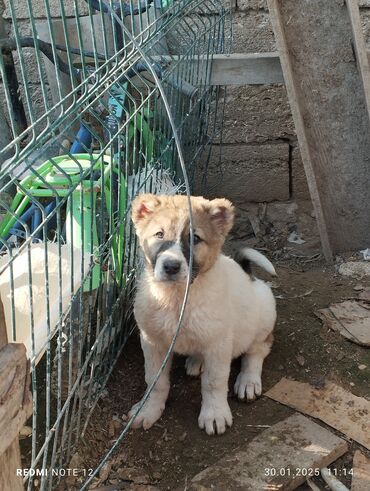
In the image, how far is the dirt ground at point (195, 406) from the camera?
2.93 metres

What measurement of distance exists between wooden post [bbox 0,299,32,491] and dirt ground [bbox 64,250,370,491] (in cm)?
119

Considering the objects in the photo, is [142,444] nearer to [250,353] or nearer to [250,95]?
[250,353]

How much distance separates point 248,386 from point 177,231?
993 mm

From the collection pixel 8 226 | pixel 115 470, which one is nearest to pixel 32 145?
pixel 8 226

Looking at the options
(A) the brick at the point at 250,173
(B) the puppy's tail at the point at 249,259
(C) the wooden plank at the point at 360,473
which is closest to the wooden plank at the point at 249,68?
(A) the brick at the point at 250,173

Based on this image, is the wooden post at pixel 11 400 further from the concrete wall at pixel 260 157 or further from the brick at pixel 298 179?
Result: the brick at pixel 298 179

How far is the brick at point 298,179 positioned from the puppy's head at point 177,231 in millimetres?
2786

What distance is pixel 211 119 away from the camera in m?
5.59

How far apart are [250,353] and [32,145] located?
2008 mm

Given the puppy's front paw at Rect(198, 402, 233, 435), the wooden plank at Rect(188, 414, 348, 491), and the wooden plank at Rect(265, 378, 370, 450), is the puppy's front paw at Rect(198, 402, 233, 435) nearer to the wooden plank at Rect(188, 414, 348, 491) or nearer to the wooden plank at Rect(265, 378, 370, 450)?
the wooden plank at Rect(188, 414, 348, 491)

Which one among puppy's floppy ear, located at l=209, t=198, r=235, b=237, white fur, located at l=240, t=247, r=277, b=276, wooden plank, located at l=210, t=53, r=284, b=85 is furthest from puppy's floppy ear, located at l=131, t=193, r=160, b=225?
wooden plank, located at l=210, t=53, r=284, b=85

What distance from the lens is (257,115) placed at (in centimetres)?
565

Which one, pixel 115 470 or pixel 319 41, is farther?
pixel 319 41

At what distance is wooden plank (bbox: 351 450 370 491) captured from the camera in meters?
2.80
